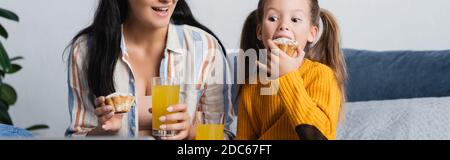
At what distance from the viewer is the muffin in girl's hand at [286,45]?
1.45 m

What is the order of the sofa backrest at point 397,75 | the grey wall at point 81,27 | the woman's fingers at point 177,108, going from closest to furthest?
the woman's fingers at point 177,108 → the sofa backrest at point 397,75 → the grey wall at point 81,27

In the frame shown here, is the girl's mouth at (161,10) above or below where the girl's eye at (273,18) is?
above

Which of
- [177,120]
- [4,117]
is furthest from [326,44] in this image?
[4,117]

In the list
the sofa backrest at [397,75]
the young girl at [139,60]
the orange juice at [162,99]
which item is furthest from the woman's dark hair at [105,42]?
the sofa backrest at [397,75]

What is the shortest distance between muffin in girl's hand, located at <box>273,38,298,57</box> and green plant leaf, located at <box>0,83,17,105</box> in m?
2.10

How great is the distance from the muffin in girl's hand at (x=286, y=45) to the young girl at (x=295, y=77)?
12 millimetres

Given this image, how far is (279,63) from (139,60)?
531 mm

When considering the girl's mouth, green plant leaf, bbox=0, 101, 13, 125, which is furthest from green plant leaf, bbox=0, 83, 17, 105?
the girl's mouth

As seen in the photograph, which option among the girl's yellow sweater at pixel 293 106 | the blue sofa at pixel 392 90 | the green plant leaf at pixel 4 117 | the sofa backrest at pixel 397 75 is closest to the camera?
the girl's yellow sweater at pixel 293 106

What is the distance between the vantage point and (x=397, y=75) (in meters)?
2.45

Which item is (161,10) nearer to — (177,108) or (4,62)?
(177,108)

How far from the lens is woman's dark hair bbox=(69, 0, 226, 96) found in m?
1.82

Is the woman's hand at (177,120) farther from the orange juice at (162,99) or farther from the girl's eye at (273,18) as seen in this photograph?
the girl's eye at (273,18)

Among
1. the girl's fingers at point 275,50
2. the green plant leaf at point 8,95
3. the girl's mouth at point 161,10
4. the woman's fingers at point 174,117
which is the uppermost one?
the girl's mouth at point 161,10
